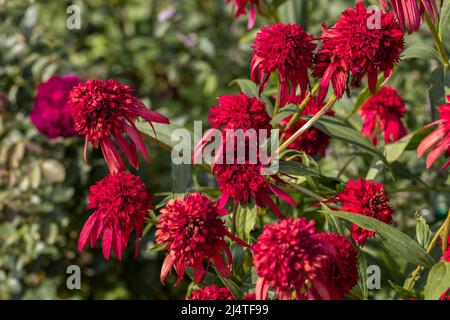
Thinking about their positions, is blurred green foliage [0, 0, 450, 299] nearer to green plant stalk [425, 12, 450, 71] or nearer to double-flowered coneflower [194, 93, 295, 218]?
Answer: green plant stalk [425, 12, 450, 71]

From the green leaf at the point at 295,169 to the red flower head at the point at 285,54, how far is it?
0.10m

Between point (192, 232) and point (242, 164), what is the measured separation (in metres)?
0.13

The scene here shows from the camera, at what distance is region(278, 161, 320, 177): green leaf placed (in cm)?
106

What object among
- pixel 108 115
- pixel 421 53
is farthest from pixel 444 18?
pixel 108 115

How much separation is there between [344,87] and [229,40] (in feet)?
5.64

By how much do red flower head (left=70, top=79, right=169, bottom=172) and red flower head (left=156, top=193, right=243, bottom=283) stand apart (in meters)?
0.11

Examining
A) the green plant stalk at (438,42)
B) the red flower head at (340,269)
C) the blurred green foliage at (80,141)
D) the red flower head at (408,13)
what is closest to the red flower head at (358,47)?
the red flower head at (408,13)

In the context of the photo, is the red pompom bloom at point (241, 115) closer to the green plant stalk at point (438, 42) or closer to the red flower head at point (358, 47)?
the red flower head at point (358, 47)

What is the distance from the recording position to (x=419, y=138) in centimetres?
136

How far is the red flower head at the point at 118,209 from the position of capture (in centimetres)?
103

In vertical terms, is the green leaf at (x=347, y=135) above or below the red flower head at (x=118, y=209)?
above

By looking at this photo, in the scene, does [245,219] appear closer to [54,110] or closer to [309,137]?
[309,137]

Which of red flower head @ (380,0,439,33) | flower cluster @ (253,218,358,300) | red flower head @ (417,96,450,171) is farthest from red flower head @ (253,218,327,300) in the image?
red flower head @ (380,0,439,33)
